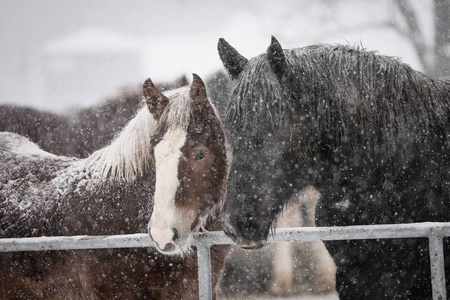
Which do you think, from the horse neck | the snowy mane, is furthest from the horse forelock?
the horse neck

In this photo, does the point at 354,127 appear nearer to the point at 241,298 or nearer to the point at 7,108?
the point at 241,298

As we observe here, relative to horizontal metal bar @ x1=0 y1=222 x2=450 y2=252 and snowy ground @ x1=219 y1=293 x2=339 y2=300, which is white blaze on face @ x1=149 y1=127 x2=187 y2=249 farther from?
snowy ground @ x1=219 y1=293 x2=339 y2=300

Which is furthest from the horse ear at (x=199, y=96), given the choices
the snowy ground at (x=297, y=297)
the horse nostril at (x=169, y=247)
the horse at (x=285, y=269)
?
the snowy ground at (x=297, y=297)

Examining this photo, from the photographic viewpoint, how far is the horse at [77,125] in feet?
26.1

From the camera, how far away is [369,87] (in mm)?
1952

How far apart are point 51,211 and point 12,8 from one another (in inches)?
850

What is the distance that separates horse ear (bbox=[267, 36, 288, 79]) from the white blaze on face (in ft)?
2.35

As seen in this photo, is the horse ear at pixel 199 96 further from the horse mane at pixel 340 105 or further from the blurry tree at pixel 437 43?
the blurry tree at pixel 437 43

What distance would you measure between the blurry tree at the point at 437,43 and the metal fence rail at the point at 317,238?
488cm

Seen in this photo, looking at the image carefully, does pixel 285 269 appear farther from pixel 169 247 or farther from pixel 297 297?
pixel 169 247

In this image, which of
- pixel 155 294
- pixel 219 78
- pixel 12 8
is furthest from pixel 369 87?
pixel 12 8

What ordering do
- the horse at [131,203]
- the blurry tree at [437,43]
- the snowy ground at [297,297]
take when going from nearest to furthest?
1. the horse at [131,203]
2. the blurry tree at [437,43]
3. the snowy ground at [297,297]

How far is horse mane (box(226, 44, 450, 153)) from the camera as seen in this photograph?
1.89 meters

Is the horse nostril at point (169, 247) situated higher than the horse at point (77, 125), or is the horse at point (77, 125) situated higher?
the horse at point (77, 125)
